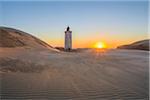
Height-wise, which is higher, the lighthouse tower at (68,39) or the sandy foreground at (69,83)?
the lighthouse tower at (68,39)

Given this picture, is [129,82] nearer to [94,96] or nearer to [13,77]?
[94,96]

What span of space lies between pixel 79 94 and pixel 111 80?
1.31 m

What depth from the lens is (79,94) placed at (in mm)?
3539

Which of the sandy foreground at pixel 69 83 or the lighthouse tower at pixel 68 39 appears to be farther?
the lighthouse tower at pixel 68 39

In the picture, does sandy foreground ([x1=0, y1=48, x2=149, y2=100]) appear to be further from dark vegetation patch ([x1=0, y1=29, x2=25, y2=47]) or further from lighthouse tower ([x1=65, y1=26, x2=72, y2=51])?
lighthouse tower ([x1=65, y1=26, x2=72, y2=51])

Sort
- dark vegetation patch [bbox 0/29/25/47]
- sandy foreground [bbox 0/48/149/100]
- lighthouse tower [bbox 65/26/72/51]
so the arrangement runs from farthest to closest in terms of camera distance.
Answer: lighthouse tower [bbox 65/26/72/51] < dark vegetation patch [bbox 0/29/25/47] < sandy foreground [bbox 0/48/149/100]

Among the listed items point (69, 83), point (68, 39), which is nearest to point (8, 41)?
point (68, 39)

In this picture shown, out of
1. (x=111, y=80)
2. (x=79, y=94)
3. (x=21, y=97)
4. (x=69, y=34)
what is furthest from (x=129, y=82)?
(x=69, y=34)

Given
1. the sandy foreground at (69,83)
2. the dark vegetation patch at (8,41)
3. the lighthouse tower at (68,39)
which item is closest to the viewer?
the sandy foreground at (69,83)

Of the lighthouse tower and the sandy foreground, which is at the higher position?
the lighthouse tower

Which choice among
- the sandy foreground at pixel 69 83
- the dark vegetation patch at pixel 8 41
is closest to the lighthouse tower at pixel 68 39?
the dark vegetation patch at pixel 8 41

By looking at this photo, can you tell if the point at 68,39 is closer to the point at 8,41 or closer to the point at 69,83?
the point at 8,41

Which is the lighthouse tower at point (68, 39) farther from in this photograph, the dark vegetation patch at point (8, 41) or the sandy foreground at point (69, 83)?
the sandy foreground at point (69, 83)

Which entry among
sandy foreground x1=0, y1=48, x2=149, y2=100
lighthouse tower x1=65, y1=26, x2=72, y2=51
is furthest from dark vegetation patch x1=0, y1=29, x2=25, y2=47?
sandy foreground x1=0, y1=48, x2=149, y2=100
